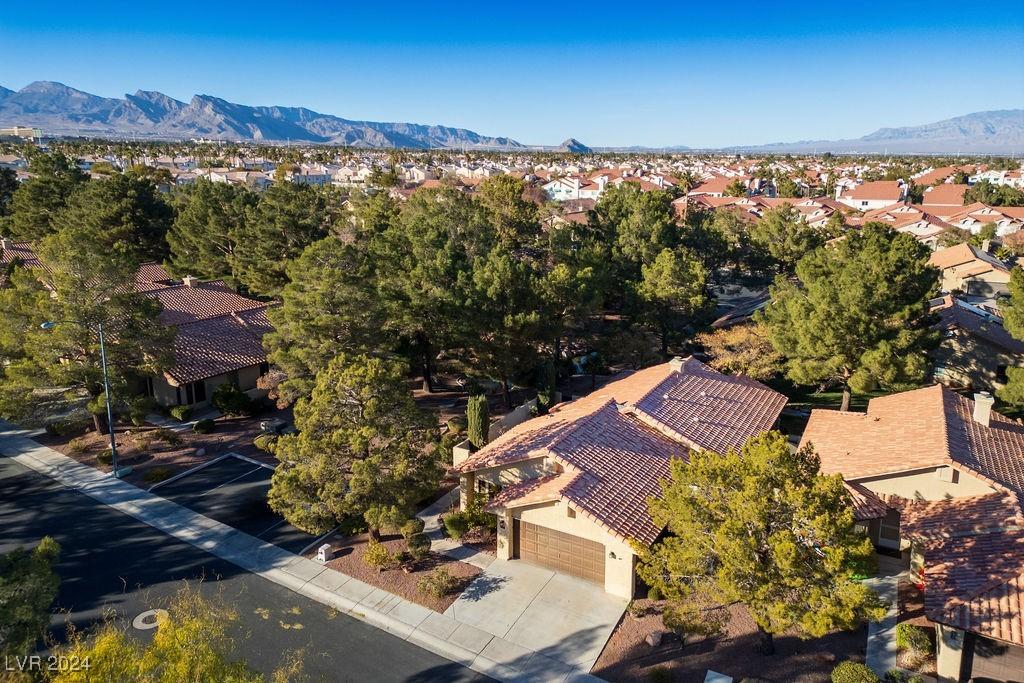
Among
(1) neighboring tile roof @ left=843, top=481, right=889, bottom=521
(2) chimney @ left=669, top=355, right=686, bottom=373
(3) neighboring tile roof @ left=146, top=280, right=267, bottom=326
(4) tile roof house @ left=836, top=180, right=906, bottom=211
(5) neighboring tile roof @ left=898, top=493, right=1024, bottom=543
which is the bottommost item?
(1) neighboring tile roof @ left=843, top=481, right=889, bottom=521

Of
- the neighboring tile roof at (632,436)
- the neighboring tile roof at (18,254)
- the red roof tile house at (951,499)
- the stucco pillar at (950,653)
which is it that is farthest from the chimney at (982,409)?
the neighboring tile roof at (18,254)

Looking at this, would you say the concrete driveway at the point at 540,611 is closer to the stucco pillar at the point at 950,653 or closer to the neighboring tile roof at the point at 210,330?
the stucco pillar at the point at 950,653

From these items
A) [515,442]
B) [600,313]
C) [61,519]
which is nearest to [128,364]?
[61,519]

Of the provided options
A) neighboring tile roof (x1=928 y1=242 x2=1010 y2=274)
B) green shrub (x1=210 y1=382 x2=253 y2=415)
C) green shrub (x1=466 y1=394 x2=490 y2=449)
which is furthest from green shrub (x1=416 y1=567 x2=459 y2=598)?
neighboring tile roof (x1=928 y1=242 x2=1010 y2=274)

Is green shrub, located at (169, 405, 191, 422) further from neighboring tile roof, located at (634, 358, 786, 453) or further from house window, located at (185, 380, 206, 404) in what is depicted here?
neighboring tile roof, located at (634, 358, 786, 453)

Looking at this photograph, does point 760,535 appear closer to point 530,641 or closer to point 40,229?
point 530,641

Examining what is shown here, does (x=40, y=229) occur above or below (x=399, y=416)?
above
